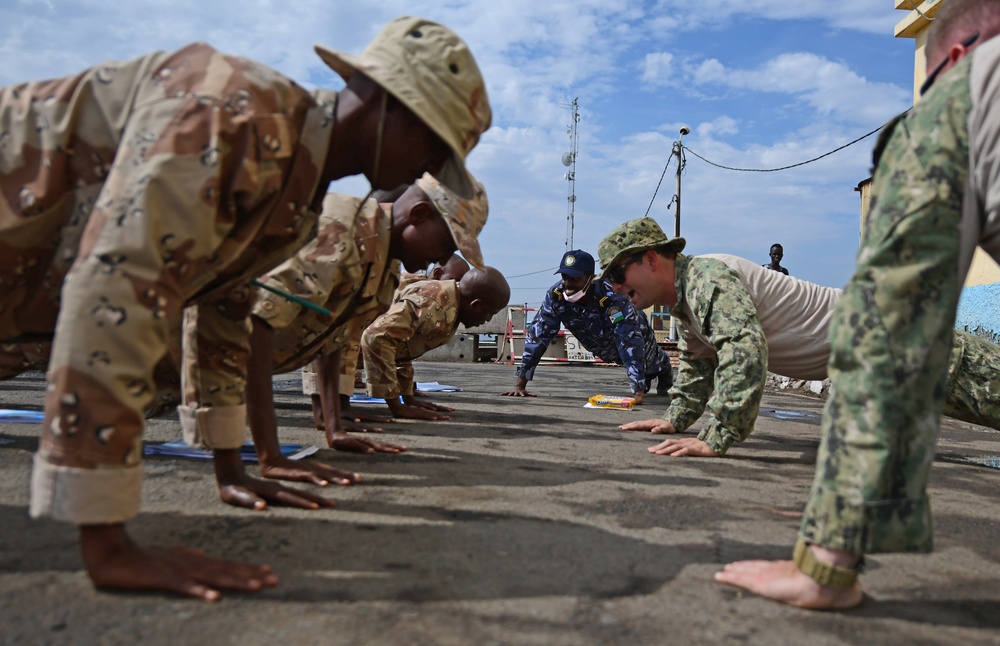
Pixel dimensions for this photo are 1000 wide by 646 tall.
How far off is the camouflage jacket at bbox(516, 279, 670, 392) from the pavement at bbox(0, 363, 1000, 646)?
3.82m

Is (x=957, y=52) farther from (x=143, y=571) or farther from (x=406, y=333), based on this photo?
(x=406, y=333)

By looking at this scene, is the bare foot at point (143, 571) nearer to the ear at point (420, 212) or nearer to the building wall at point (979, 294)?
the ear at point (420, 212)

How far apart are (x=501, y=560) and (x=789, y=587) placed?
64 centimetres

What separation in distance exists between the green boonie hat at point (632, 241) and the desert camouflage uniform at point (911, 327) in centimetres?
239

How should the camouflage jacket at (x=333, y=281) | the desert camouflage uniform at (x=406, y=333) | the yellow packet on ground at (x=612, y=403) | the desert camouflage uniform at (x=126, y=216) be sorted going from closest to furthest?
the desert camouflage uniform at (x=126, y=216) → the camouflage jacket at (x=333, y=281) → the desert camouflage uniform at (x=406, y=333) → the yellow packet on ground at (x=612, y=403)

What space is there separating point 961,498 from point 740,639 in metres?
1.94

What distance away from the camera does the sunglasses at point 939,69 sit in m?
1.58

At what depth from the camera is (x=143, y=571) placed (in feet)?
4.53

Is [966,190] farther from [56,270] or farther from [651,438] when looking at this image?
[651,438]

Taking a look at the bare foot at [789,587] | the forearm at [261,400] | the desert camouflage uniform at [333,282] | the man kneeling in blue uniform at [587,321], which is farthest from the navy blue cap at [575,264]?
the bare foot at [789,587]

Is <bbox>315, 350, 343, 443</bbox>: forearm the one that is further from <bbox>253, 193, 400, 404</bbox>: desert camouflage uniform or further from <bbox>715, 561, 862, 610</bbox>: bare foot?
<bbox>715, 561, 862, 610</bbox>: bare foot

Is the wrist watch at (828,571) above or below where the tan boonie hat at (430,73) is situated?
below

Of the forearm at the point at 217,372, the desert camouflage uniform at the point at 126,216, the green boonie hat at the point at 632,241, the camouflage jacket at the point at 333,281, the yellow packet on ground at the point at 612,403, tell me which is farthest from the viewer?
the yellow packet on ground at the point at 612,403

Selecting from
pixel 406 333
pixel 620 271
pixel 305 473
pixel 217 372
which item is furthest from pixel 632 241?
pixel 217 372
